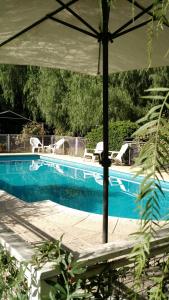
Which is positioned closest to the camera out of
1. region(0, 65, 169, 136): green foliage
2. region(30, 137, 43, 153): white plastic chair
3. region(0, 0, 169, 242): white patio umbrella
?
region(0, 0, 169, 242): white patio umbrella

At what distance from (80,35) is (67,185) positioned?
8.24 metres

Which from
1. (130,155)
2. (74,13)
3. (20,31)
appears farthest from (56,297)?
(130,155)

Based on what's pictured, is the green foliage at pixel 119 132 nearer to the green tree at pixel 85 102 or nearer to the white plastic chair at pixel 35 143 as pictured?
the green tree at pixel 85 102

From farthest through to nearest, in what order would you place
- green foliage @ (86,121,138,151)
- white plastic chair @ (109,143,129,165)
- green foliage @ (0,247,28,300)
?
green foliage @ (86,121,138,151) < white plastic chair @ (109,143,129,165) < green foliage @ (0,247,28,300)

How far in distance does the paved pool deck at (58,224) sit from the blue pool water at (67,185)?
6.96 feet

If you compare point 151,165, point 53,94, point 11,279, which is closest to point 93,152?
point 53,94

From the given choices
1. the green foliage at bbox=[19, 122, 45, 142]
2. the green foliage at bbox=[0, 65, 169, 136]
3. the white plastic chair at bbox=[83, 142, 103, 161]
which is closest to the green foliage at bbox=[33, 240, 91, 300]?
the green foliage at bbox=[0, 65, 169, 136]

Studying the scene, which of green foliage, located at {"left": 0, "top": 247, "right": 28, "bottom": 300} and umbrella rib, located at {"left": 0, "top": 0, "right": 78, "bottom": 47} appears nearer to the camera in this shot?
green foliage, located at {"left": 0, "top": 247, "right": 28, "bottom": 300}

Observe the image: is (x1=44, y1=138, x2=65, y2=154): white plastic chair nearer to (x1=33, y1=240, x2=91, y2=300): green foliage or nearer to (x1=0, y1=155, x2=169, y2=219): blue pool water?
(x1=0, y1=155, x2=169, y2=219): blue pool water

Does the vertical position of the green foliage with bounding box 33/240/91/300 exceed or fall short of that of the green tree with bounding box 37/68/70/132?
it falls short

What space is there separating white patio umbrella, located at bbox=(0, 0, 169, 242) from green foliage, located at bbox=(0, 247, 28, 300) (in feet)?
4.69

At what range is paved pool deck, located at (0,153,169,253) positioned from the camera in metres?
4.36

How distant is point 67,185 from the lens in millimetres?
11578

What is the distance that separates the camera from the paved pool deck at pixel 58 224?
4363 mm
